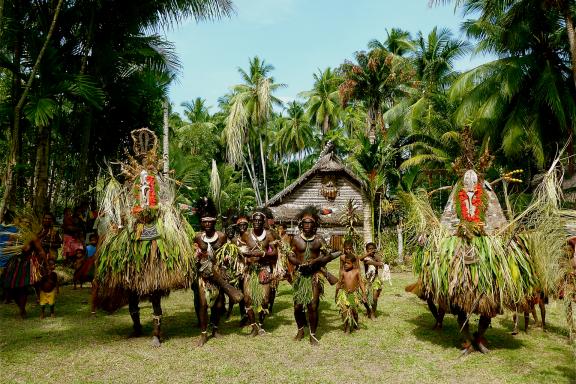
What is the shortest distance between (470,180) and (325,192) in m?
14.5

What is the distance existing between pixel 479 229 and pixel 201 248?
135 inches

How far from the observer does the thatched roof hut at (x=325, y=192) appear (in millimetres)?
19703

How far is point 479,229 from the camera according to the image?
18.0 feet

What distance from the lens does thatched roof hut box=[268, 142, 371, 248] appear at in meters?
19.7

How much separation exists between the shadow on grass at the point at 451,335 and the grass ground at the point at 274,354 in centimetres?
1

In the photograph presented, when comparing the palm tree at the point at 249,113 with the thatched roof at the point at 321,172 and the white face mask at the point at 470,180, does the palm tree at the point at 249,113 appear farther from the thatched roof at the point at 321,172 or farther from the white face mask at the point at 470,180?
the white face mask at the point at 470,180

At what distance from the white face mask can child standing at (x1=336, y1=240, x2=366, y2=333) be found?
1.94 m

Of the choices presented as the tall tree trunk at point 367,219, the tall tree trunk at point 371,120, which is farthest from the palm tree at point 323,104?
the tall tree trunk at point 367,219

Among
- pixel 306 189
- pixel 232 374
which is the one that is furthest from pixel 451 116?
pixel 232 374

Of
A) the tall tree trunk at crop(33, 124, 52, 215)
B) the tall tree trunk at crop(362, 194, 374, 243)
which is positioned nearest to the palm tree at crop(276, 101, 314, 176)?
the tall tree trunk at crop(362, 194, 374, 243)

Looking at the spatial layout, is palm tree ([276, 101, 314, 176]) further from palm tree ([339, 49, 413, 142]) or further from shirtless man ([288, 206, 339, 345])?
shirtless man ([288, 206, 339, 345])

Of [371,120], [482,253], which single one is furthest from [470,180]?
[371,120]

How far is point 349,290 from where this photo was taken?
6.68m

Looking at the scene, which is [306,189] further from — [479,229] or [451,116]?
[479,229]
